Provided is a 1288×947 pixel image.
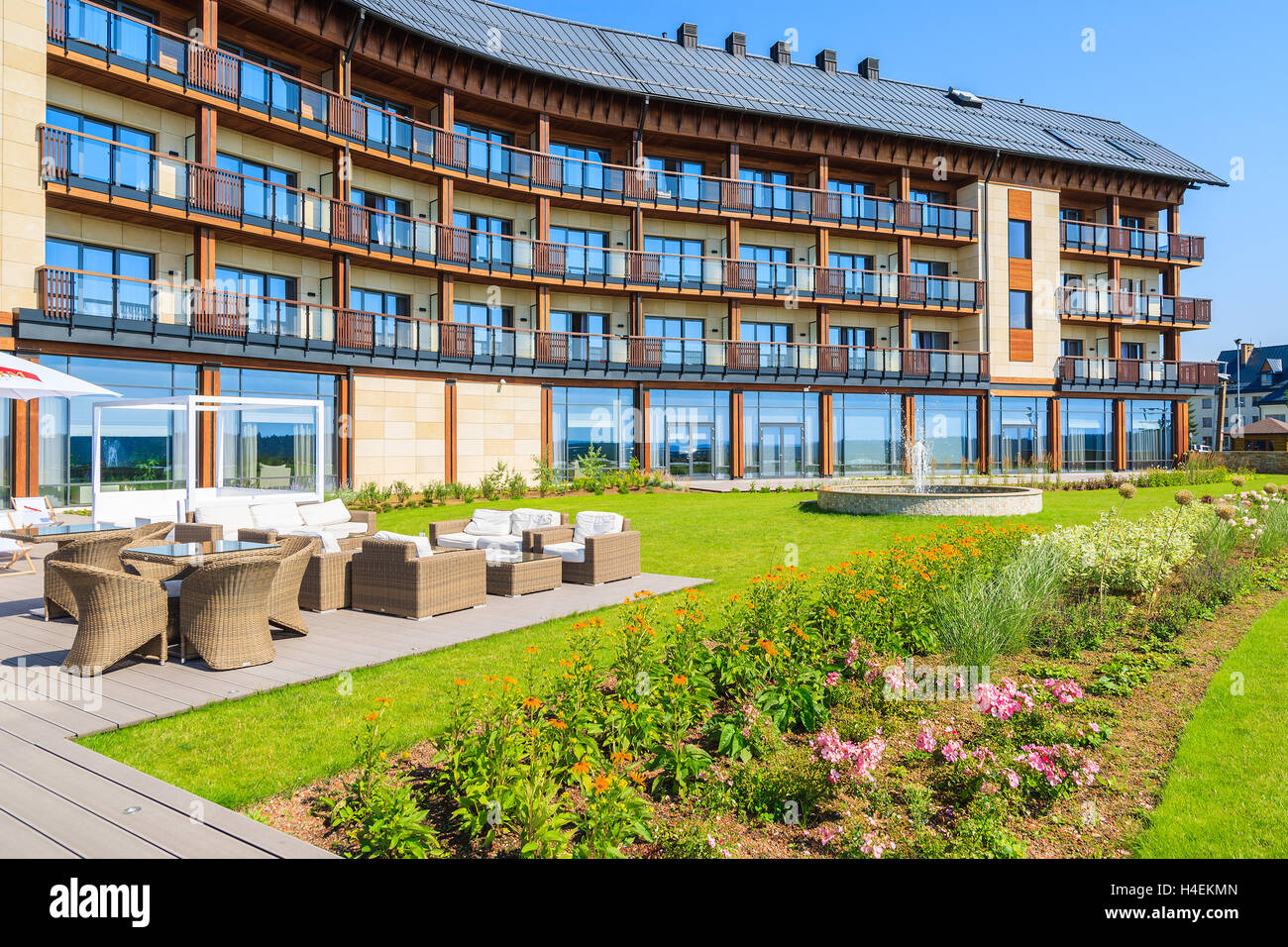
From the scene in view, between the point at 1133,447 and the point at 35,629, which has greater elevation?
the point at 1133,447

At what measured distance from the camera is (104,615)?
20.8 feet

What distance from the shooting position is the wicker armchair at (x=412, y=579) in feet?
28.2

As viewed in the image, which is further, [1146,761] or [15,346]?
[15,346]

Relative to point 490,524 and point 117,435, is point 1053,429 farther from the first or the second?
point 117,435

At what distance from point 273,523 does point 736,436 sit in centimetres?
2061

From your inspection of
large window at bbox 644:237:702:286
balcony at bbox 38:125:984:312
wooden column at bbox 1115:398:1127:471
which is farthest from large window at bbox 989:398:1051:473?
large window at bbox 644:237:702:286

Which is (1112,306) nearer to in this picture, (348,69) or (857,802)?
(348,69)

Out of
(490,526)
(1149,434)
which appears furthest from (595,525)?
(1149,434)

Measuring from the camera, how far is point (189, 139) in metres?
19.8

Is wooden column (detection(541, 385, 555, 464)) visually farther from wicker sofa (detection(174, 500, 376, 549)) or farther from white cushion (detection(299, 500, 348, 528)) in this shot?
white cushion (detection(299, 500, 348, 528))

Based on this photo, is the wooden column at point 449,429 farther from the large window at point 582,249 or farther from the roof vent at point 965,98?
the roof vent at point 965,98
